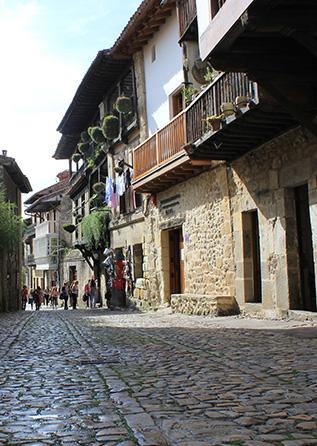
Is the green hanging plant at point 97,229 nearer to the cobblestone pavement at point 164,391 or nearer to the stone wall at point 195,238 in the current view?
the stone wall at point 195,238

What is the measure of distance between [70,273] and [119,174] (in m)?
15.5

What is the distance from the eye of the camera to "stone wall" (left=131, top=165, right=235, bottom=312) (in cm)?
1421

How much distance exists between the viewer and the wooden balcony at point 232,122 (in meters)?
10.4

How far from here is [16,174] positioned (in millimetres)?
→ 30953

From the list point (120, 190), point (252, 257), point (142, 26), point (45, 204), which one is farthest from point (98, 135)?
point (45, 204)

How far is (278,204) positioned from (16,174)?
856 inches

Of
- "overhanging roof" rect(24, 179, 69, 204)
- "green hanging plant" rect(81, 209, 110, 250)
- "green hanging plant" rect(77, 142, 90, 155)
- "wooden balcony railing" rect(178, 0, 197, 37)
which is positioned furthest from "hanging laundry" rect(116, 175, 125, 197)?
"overhanging roof" rect(24, 179, 69, 204)

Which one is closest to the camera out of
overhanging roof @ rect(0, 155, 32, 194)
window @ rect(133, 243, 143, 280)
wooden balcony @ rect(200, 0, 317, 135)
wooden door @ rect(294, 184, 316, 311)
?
wooden balcony @ rect(200, 0, 317, 135)

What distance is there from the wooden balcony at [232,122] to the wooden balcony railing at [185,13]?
325cm

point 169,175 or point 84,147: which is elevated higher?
point 84,147

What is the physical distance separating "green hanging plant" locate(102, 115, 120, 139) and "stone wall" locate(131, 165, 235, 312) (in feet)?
15.5

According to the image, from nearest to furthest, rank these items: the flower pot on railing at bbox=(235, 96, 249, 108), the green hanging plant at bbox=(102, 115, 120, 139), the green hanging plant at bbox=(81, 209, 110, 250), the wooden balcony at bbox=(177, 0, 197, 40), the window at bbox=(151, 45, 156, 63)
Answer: the flower pot on railing at bbox=(235, 96, 249, 108), the wooden balcony at bbox=(177, 0, 197, 40), the window at bbox=(151, 45, 156, 63), the green hanging plant at bbox=(102, 115, 120, 139), the green hanging plant at bbox=(81, 209, 110, 250)

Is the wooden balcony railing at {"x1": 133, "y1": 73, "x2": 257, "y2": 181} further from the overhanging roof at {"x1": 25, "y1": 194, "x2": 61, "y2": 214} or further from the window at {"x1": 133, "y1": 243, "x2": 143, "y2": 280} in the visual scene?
the overhanging roof at {"x1": 25, "y1": 194, "x2": 61, "y2": 214}

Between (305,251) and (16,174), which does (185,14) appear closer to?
(305,251)
